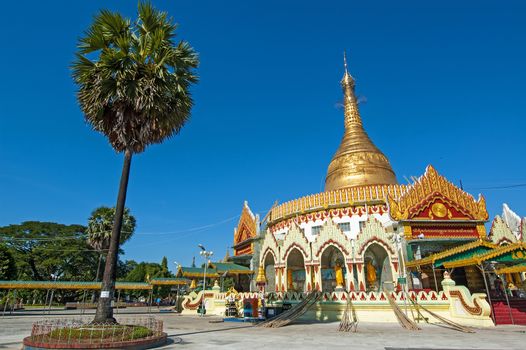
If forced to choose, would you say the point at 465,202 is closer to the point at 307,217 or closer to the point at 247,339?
the point at 307,217

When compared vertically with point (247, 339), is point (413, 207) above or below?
above

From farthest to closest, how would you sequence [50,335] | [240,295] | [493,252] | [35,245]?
1. [35,245]
2. [240,295]
3. [493,252]
4. [50,335]

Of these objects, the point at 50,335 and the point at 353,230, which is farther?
the point at 353,230

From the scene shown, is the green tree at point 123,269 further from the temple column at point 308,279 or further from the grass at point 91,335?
the grass at point 91,335

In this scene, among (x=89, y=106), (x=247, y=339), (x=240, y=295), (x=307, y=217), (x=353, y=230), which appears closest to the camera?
(x=247, y=339)

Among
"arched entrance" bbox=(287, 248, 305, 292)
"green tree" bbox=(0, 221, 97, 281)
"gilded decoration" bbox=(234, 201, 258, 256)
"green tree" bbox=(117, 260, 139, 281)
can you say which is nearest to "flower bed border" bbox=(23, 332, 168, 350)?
"arched entrance" bbox=(287, 248, 305, 292)

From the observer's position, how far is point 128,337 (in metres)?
11.6

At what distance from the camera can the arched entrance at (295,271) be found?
31723mm

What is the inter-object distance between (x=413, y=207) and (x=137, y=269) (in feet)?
169

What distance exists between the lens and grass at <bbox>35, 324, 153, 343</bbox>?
11.0 meters

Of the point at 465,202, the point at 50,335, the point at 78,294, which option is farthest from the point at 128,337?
the point at 78,294

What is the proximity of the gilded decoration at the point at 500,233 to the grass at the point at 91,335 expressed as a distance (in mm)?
29983

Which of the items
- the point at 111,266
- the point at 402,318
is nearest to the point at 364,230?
the point at 402,318

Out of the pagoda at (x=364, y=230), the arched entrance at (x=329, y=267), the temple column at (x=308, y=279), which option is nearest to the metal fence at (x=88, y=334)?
the pagoda at (x=364, y=230)
